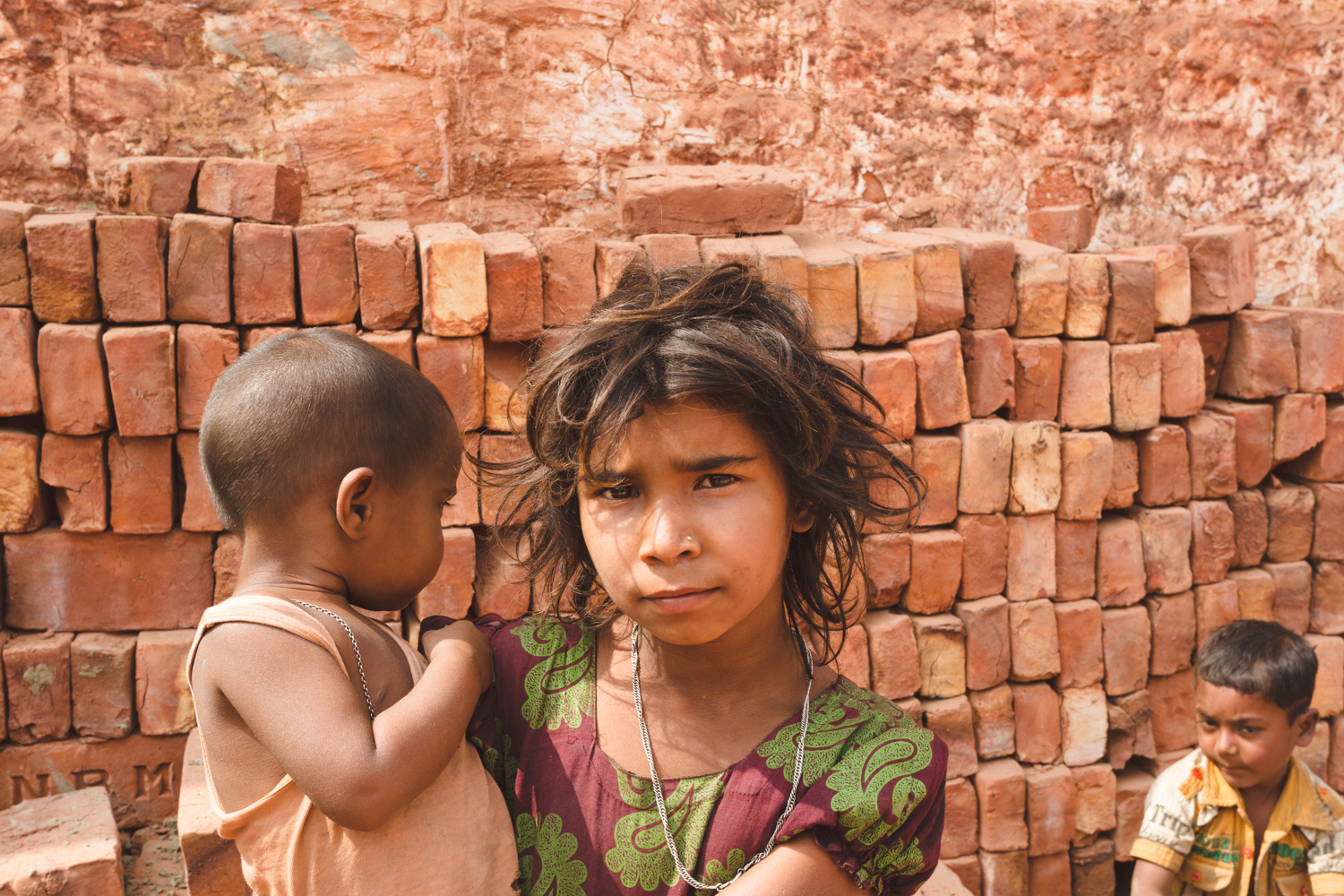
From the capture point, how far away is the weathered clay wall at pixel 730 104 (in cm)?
362

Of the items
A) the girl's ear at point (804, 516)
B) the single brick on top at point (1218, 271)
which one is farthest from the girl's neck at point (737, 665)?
the single brick on top at point (1218, 271)

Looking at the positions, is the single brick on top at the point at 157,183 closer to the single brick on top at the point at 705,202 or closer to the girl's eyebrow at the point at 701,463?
the single brick on top at the point at 705,202

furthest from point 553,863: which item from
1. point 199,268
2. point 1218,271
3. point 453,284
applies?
point 1218,271

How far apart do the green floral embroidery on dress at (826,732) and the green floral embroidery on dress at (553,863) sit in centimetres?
29

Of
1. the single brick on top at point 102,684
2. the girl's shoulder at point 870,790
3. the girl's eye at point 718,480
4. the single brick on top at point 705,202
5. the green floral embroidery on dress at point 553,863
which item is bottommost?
the single brick on top at point 102,684

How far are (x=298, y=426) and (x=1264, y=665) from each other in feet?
8.86

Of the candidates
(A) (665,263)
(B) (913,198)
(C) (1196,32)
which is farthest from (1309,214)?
(A) (665,263)

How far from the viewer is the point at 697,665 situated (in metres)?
1.41

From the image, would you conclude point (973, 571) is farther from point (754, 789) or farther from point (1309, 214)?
point (1309, 214)

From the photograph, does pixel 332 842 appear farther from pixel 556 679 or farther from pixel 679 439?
pixel 679 439

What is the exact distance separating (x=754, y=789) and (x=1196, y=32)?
4.45 meters

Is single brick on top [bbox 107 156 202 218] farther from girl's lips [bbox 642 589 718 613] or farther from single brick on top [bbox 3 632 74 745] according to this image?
girl's lips [bbox 642 589 718 613]

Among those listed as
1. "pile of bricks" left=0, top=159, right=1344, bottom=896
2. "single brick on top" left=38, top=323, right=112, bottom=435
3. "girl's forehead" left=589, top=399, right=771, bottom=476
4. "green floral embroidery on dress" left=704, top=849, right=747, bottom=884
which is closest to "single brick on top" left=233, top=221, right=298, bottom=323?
"pile of bricks" left=0, top=159, right=1344, bottom=896

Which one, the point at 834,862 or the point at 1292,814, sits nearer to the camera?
the point at 834,862
